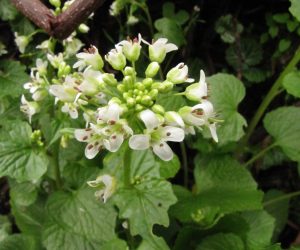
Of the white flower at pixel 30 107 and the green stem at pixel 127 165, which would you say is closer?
the green stem at pixel 127 165

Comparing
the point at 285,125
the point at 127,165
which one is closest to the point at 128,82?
the point at 127,165

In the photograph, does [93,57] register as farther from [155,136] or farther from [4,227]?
[4,227]

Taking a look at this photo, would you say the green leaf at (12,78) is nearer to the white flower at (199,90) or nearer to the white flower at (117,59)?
the white flower at (117,59)

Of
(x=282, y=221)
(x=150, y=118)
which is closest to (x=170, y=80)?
(x=150, y=118)

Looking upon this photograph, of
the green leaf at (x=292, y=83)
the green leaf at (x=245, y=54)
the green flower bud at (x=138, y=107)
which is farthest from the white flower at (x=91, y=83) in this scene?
the green leaf at (x=245, y=54)

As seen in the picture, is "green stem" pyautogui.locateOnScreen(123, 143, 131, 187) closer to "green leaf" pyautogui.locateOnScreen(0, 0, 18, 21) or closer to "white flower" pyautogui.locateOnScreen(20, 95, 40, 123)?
"white flower" pyautogui.locateOnScreen(20, 95, 40, 123)

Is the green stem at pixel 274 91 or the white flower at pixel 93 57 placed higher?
the white flower at pixel 93 57

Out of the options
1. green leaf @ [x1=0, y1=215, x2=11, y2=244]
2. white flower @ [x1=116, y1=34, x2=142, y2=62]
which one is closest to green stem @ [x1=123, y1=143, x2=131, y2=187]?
white flower @ [x1=116, y1=34, x2=142, y2=62]
